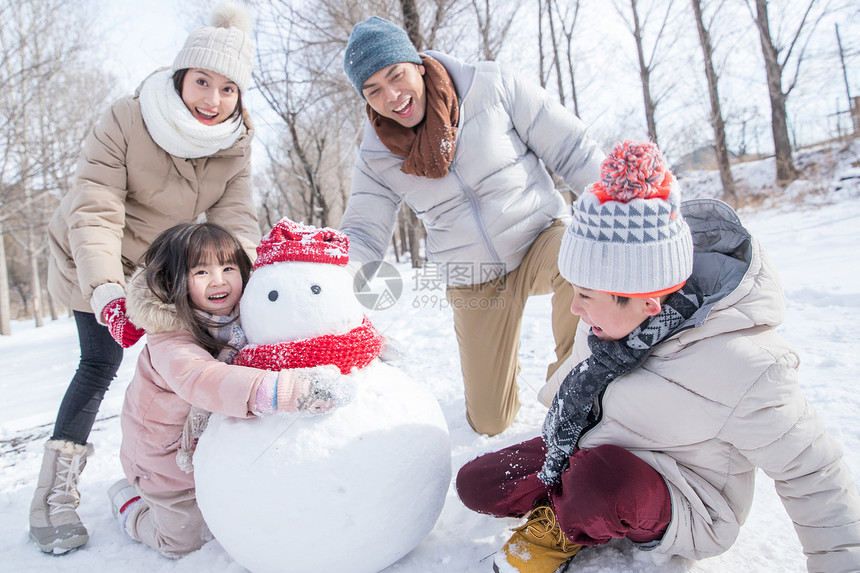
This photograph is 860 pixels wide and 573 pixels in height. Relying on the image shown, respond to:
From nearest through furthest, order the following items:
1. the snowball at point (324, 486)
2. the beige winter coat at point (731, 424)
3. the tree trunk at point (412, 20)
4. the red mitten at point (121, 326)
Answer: the beige winter coat at point (731, 424), the snowball at point (324, 486), the red mitten at point (121, 326), the tree trunk at point (412, 20)

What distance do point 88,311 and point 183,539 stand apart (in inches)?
39.2

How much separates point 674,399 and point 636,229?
44 cm

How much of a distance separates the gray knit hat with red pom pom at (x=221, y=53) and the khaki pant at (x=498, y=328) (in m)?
1.41

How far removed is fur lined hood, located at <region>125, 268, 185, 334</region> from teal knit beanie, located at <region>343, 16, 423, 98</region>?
1.28 meters

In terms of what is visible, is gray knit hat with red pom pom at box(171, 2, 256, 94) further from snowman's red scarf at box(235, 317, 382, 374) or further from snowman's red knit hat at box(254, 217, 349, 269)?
snowman's red scarf at box(235, 317, 382, 374)

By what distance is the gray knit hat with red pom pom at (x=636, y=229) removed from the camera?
1.23m

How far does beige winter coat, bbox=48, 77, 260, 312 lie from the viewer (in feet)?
6.22

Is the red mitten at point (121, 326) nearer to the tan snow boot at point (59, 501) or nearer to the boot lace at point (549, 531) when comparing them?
the tan snow boot at point (59, 501)

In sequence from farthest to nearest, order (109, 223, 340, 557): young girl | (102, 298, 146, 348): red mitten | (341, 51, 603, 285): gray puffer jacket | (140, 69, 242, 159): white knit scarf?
(341, 51, 603, 285): gray puffer jacket
(140, 69, 242, 159): white knit scarf
(102, 298, 146, 348): red mitten
(109, 223, 340, 557): young girl

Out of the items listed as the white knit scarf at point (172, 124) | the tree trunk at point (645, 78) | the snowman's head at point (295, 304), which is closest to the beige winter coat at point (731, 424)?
the snowman's head at point (295, 304)

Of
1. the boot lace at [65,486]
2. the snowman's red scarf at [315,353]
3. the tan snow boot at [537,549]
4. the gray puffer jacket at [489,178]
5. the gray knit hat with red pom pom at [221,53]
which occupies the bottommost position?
the tan snow boot at [537,549]

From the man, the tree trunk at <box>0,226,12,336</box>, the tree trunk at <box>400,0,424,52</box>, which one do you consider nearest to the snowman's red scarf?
the man

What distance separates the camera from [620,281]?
1.27m

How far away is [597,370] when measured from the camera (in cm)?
141
